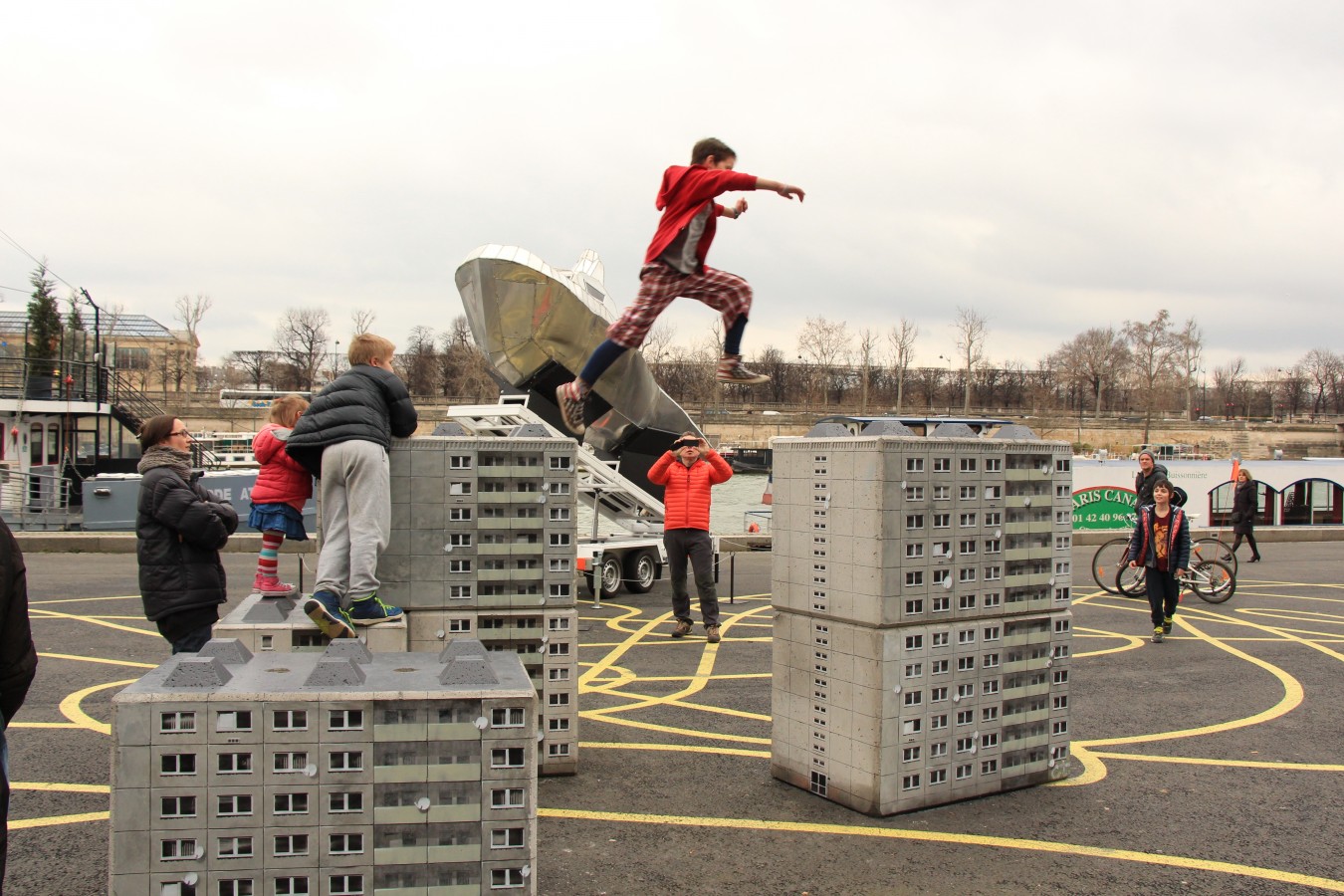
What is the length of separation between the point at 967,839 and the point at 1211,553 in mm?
13291

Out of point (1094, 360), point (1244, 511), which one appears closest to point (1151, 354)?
point (1094, 360)

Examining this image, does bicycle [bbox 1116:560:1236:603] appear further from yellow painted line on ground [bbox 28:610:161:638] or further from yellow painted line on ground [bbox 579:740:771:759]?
yellow painted line on ground [bbox 28:610:161:638]

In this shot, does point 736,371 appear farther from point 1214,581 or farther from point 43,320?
point 43,320

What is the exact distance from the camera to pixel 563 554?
21.2 feet

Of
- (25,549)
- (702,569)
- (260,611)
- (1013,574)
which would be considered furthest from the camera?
(25,549)

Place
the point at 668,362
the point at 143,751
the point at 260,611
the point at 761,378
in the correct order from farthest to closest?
the point at 668,362, the point at 761,378, the point at 260,611, the point at 143,751

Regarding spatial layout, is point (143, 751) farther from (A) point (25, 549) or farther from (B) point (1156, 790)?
(A) point (25, 549)

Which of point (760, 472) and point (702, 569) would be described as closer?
point (702, 569)

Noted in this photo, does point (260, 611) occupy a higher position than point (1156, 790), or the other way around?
point (260, 611)

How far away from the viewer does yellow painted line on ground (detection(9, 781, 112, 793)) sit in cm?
590

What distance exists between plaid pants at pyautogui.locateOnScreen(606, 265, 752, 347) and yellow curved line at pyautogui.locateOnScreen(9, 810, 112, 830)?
4.03 meters

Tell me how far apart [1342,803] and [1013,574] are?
2479 mm

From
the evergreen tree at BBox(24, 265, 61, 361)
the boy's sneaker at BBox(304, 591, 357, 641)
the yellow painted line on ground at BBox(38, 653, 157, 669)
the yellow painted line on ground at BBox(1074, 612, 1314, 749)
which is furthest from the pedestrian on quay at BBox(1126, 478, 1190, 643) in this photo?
the evergreen tree at BBox(24, 265, 61, 361)

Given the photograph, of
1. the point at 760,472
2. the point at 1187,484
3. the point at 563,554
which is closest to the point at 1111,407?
the point at 760,472
